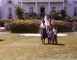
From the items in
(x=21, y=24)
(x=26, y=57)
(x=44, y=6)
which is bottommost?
(x=26, y=57)

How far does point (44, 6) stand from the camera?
28938 millimetres


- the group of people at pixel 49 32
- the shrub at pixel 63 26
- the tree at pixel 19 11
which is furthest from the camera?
the tree at pixel 19 11

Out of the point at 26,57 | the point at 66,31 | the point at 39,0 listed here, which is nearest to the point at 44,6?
the point at 39,0

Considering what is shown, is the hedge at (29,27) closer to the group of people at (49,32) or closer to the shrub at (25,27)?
the shrub at (25,27)

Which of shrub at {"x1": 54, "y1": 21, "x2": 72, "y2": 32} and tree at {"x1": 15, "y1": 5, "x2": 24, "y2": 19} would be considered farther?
tree at {"x1": 15, "y1": 5, "x2": 24, "y2": 19}

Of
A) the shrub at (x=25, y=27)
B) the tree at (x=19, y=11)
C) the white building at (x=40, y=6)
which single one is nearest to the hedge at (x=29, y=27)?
the shrub at (x=25, y=27)

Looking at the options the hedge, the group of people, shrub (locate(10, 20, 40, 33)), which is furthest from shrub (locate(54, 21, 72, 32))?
the group of people

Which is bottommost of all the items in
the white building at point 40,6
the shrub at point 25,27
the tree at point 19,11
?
the shrub at point 25,27

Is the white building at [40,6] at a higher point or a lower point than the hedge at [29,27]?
higher

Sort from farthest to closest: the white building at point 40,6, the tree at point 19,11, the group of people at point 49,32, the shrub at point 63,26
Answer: the white building at point 40,6 < the tree at point 19,11 < the shrub at point 63,26 < the group of people at point 49,32

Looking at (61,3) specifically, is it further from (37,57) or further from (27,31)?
(37,57)

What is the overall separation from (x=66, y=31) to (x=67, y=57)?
9.73 meters

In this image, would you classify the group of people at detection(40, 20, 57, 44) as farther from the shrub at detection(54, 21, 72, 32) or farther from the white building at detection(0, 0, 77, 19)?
the white building at detection(0, 0, 77, 19)

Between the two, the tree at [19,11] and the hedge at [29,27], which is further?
the tree at [19,11]
